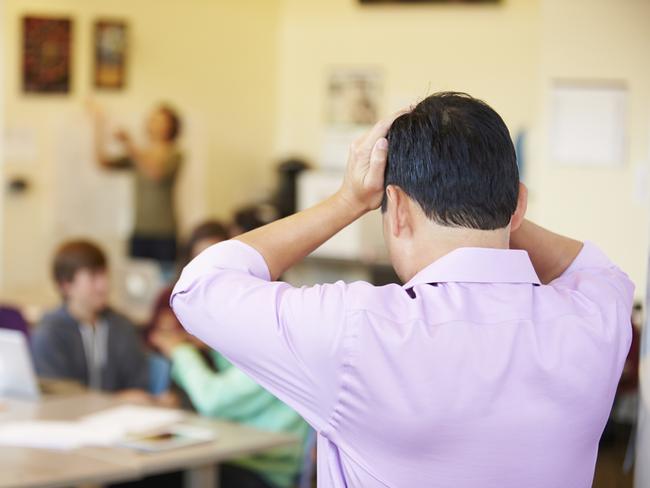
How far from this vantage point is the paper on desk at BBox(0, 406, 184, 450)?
3.63 meters

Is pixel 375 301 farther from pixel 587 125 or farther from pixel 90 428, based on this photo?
pixel 587 125

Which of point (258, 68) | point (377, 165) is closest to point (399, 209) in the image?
point (377, 165)

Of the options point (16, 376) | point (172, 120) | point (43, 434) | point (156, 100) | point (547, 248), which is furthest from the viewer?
point (156, 100)

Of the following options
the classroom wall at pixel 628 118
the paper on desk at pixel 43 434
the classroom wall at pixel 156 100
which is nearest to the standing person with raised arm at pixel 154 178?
the classroom wall at pixel 156 100

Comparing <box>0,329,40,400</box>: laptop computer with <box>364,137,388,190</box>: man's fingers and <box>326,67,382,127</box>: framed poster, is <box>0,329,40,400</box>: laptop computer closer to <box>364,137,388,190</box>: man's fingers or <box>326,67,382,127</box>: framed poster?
<box>364,137,388,190</box>: man's fingers

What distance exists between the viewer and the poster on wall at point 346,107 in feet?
29.7

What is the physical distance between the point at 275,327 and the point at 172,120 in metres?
7.07

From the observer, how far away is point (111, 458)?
3438 mm

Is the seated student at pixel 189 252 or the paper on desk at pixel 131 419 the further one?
the seated student at pixel 189 252

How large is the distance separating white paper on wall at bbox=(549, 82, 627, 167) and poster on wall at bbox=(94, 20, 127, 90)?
4.35 meters

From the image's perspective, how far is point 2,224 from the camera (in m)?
7.90

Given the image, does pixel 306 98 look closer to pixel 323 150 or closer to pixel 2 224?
pixel 323 150

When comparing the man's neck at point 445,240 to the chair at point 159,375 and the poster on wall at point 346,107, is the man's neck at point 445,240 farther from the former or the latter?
the poster on wall at point 346,107

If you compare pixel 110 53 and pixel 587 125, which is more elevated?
pixel 110 53
